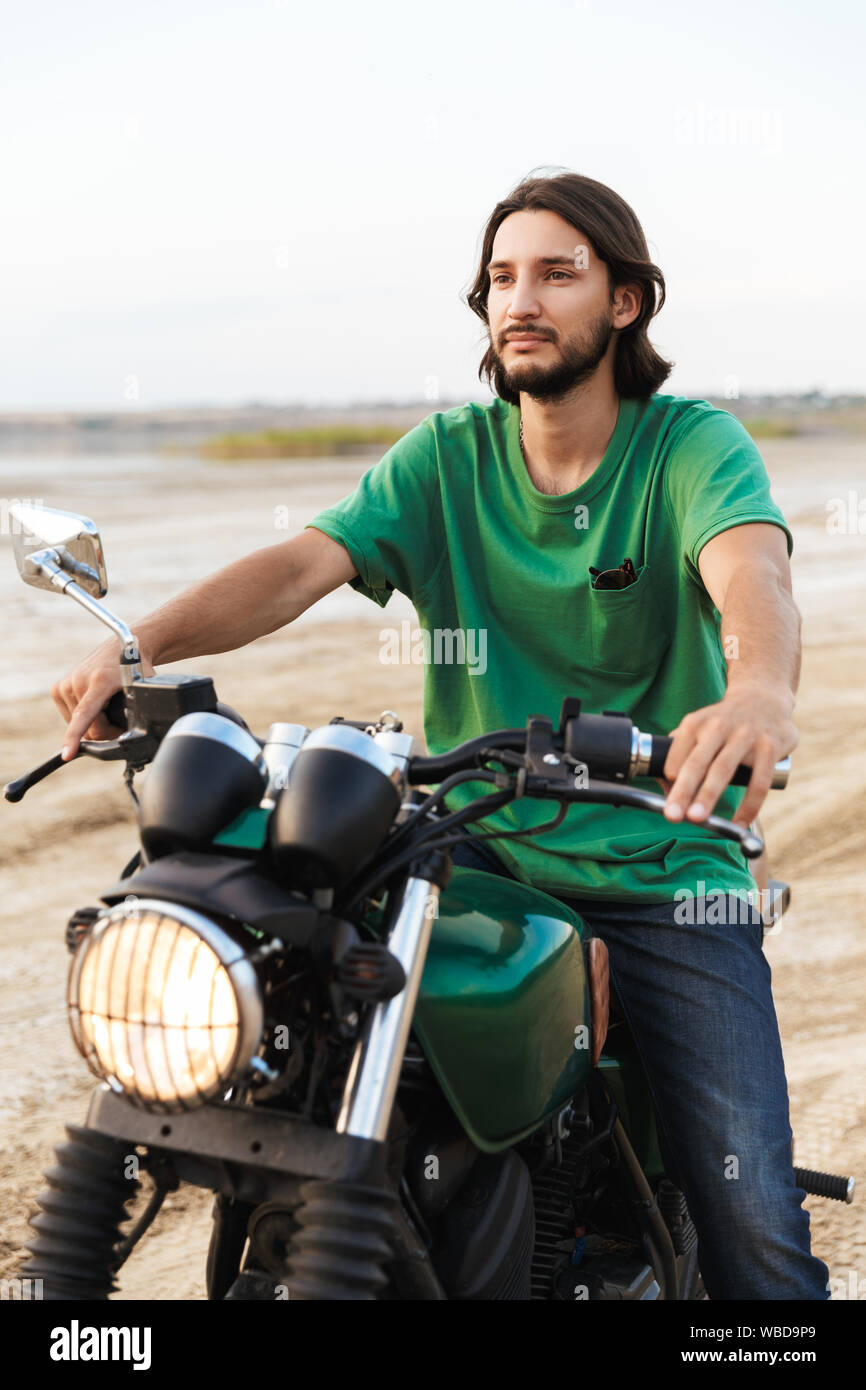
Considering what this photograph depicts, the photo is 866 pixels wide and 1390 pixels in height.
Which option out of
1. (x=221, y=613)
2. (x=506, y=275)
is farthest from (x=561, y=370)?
(x=221, y=613)

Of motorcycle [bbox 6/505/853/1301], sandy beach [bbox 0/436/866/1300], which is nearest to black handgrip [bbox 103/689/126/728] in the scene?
motorcycle [bbox 6/505/853/1301]

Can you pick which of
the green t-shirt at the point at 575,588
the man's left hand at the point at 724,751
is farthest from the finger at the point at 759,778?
the green t-shirt at the point at 575,588

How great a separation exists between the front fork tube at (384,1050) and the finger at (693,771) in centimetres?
32

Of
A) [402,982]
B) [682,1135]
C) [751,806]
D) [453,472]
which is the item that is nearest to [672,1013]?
[682,1135]

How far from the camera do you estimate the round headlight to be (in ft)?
4.66

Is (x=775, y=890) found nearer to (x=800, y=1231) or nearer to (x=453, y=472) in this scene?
(x=800, y=1231)

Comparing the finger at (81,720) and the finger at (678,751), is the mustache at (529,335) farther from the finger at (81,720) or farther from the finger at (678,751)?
the finger at (678,751)

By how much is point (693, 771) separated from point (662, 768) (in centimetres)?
5

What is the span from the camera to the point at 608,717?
1.68m

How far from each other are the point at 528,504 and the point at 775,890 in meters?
0.93

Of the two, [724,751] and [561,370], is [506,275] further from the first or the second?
[724,751]

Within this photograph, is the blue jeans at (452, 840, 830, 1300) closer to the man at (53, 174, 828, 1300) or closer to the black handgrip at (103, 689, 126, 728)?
the man at (53, 174, 828, 1300)

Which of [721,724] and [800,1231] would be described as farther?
[800,1231]

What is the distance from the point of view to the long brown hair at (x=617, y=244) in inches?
111
